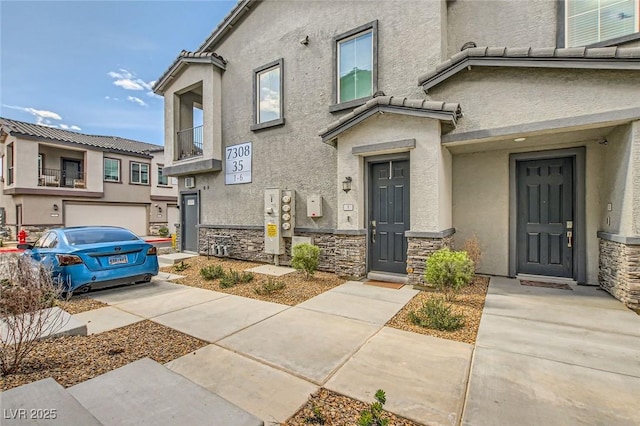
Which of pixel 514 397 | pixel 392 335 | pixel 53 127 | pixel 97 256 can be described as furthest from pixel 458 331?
pixel 53 127

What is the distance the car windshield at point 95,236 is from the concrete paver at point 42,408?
4665 millimetres

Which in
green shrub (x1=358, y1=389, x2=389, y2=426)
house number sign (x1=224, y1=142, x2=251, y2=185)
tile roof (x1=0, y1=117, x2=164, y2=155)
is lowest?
green shrub (x1=358, y1=389, x2=389, y2=426)

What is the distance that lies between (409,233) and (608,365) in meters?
3.72

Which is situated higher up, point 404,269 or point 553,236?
point 553,236

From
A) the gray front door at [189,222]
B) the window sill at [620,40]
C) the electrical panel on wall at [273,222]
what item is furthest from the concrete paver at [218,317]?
the window sill at [620,40]

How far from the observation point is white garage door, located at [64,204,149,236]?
63.7ft

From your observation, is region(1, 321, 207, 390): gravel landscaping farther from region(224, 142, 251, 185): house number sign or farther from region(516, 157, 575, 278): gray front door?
region(516, 157, 575, 278): gray front door

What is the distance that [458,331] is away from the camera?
401cm

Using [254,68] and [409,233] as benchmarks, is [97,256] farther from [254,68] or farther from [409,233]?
[254,68]

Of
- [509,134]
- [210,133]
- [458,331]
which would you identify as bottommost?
[458,331]

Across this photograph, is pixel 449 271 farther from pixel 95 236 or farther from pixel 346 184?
pixel 95 236

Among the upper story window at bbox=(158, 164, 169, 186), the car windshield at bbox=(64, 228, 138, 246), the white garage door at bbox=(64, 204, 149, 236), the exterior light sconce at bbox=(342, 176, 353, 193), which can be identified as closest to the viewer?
the car windshield at bbox=(64, 228, 138, 246)

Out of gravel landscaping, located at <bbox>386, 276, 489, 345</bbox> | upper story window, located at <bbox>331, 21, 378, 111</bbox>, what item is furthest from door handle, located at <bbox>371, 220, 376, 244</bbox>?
upper story window, located at <bbox>331, 21, 378, 111</bbox>

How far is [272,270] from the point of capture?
834 centimetres
